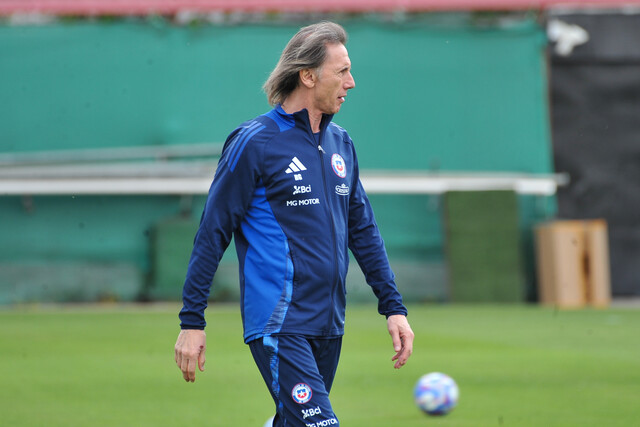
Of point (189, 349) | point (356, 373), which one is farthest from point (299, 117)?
point (356, 373)

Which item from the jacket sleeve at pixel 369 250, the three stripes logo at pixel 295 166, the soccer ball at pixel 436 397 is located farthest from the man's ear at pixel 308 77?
the soccer ball at pixel 436 397

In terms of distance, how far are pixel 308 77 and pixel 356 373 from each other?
5.56m

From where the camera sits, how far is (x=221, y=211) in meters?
4.17

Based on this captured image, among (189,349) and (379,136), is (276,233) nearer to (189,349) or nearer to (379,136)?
(189,349)

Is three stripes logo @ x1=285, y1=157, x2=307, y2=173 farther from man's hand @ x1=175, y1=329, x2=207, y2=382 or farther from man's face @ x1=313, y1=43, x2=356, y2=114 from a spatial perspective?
man's hand @ x1=175, y1=329, x2=207, y2=382

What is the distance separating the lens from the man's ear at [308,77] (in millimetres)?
4340

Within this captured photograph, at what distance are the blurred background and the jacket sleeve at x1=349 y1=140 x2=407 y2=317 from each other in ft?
43.6

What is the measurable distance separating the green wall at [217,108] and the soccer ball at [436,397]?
11.3m

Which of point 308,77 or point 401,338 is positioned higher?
point 308,77

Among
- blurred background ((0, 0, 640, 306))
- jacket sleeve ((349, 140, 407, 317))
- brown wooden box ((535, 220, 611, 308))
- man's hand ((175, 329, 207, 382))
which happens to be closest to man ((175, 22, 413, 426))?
man's hand ((175, 329, 207, 382))

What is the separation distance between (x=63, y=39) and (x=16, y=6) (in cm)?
105

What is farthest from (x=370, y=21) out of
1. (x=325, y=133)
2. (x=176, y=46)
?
(x=325, y=133)

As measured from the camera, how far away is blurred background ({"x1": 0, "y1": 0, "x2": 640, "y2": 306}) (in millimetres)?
18000

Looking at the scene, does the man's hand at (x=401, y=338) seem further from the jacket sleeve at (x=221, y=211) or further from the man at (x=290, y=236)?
the jacket sleeve at (x=221, y=211)
